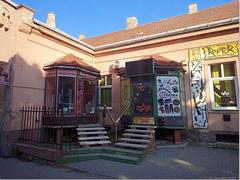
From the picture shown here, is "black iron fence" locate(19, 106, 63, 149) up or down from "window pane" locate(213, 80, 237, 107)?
down

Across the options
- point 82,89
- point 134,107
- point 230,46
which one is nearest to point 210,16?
point 230,46

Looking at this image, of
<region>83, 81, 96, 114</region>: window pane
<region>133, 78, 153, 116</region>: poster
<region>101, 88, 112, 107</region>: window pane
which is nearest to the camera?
<region>133, 78, 153, 116</region>: poster

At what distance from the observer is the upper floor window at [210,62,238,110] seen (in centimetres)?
915

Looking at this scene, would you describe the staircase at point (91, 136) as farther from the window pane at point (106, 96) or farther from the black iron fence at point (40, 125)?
the window pane at point (106, 96)

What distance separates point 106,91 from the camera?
40.4 feet

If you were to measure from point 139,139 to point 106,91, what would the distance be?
5032 mm

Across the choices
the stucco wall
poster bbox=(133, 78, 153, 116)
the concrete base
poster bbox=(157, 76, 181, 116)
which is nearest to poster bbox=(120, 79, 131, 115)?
poster bbox=(133, 78, 153, 116)

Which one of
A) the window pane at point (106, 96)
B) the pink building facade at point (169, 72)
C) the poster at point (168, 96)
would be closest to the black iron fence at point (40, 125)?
→ the pink building facade at point (169, 72)

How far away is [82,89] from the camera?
9.88m

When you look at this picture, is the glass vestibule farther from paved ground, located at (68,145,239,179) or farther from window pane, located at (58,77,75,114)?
paved ground, located at (68,145,239,179)

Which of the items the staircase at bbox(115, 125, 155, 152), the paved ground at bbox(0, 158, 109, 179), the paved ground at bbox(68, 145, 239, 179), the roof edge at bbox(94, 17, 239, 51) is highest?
the roof edge at bbox(94, 17, 239, 51)

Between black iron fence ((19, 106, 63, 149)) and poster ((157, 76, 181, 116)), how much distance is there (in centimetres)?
422

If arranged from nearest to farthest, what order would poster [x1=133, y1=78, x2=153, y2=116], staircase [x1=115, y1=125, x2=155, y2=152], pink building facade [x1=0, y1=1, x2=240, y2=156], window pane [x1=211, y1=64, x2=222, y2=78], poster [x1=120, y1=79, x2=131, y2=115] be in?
1. staircase [x1=115, y1=125, x2=155, y2=152]
2. pink building facade [x1=0, y1=1, x2=240, y2=156]
3. poster [x1=133, y1=78, x2=153, y2=116]
4. window pane [x1=211, y1=64, x2=222, y2=78]
5. poster [x1=120, y1=79, x2=131, y2=115]

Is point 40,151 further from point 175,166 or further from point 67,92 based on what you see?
point 175,166
